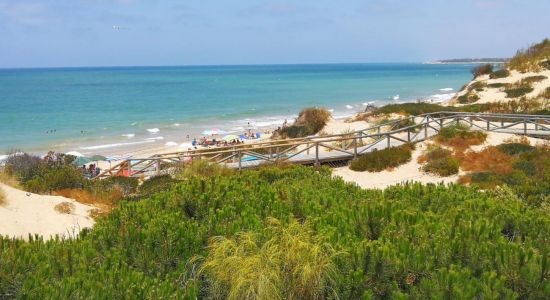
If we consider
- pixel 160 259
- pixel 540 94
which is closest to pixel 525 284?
pixel 160 259

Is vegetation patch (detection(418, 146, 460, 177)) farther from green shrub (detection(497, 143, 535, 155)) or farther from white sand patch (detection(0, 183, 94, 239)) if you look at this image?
white sand patch (detection(0, 183, 94, 239))

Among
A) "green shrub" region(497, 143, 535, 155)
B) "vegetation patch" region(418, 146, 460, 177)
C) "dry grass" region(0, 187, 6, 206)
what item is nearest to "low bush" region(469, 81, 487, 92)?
"green shrub" region(497, 143, 535, 155)

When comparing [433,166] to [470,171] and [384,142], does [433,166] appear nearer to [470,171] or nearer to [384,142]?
[470,171]

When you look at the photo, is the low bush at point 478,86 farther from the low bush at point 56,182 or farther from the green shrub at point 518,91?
the low bush at point 56,182

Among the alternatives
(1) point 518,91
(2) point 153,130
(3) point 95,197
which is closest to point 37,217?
(3) point 95,197

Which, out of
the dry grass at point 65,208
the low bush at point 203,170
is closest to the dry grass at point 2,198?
the dry grass at point 65,208

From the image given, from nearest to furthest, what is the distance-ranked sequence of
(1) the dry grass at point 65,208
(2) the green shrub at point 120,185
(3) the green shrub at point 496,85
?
(1) the dry grass at point 65,208, (2) the green shrub at point 120,185, (3) the green shrub at point 496,85
